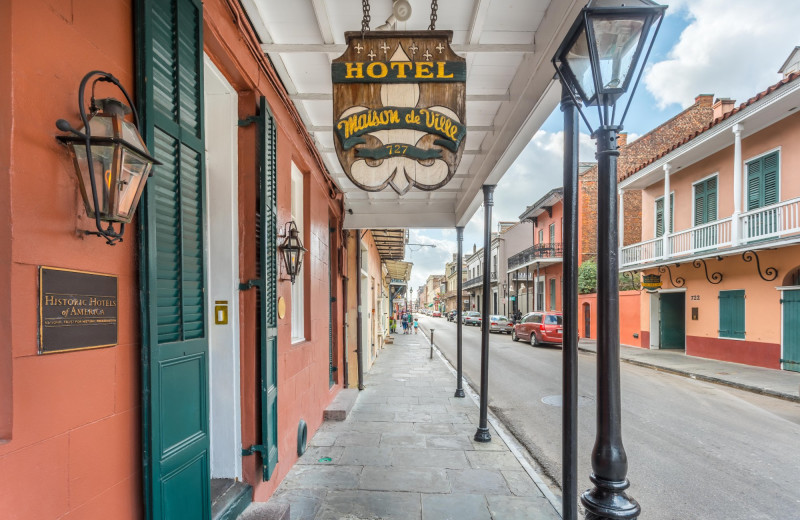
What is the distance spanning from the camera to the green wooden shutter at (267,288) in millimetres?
3299

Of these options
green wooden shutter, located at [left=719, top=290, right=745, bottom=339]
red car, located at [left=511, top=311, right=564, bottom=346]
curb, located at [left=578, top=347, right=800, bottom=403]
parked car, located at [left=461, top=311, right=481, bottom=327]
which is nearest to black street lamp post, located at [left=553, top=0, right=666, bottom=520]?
curb, located at [left=578, top=347, right=800, bottom=403]

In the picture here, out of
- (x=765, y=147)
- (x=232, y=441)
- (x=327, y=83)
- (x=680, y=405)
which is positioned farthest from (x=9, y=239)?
(x=765, y=147)

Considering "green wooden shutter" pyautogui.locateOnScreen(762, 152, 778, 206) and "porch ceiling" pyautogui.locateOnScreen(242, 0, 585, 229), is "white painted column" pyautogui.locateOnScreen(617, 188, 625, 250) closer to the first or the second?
"green wooden shutter" pyautogui.locateOnScreen(762, 152, 778, 206)

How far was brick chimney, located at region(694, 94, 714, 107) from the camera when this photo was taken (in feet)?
62.5

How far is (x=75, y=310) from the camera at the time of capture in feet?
5.01

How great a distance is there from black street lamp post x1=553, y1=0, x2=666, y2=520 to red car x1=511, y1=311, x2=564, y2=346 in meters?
16.1

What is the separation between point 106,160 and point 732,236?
1457cm

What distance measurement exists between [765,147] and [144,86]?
48.8ft

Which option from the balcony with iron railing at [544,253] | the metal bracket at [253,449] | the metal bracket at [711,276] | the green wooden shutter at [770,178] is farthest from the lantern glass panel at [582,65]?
the balcony with iron railing at [544,253]

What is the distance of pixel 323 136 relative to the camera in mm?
5434

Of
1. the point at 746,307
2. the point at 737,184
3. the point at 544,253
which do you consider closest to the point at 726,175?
the point at 737,184

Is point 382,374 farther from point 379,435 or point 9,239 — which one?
point 9,239

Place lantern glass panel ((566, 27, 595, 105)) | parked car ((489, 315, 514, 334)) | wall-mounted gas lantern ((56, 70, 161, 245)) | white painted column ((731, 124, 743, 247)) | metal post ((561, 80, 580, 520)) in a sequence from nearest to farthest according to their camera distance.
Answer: wall-mounted gas lantern ((56, 70, 161, 245)) → lantern glass panel ((566, 27, 595, 105)) → metal post ((561, 80, 580, 520)) → white painted column ((731, 124, 743, 247)) → parked car ((489, 315, 514, 334))

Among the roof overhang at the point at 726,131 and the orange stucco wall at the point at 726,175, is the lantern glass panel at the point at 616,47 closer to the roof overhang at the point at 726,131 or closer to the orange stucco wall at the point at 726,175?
the roof overhang at the point at 726,131
